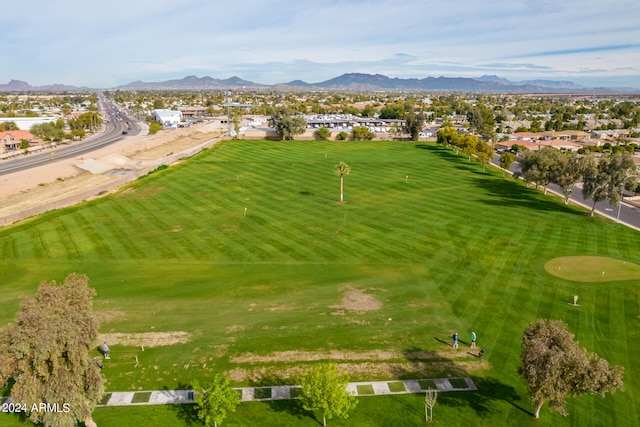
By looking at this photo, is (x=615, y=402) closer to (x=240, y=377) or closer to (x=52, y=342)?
(x=240, y=377)

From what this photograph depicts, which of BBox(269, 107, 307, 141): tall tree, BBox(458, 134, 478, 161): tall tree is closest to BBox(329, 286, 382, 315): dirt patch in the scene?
BBox(458, 134, 478, 161): tall tree

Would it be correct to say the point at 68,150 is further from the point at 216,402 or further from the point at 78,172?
Result: the point at 216,402

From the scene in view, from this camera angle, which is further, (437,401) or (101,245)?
(101,245)

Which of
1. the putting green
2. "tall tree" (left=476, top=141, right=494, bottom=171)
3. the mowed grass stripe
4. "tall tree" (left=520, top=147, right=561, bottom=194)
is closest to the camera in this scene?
the putting green

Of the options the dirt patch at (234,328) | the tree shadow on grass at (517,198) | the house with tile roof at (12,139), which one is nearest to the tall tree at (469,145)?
the tree shadow on grass at (517,198)

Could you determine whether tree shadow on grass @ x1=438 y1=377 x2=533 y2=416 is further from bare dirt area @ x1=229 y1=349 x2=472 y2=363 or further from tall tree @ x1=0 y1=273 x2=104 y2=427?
tall tree @ x1=0 y1=273 x2=104 y2=427

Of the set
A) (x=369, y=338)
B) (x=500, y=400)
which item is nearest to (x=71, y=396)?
(x=369, y=338)

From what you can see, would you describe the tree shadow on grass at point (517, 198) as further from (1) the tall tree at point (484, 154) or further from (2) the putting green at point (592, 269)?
(2) the putting green at point (592, 269)
